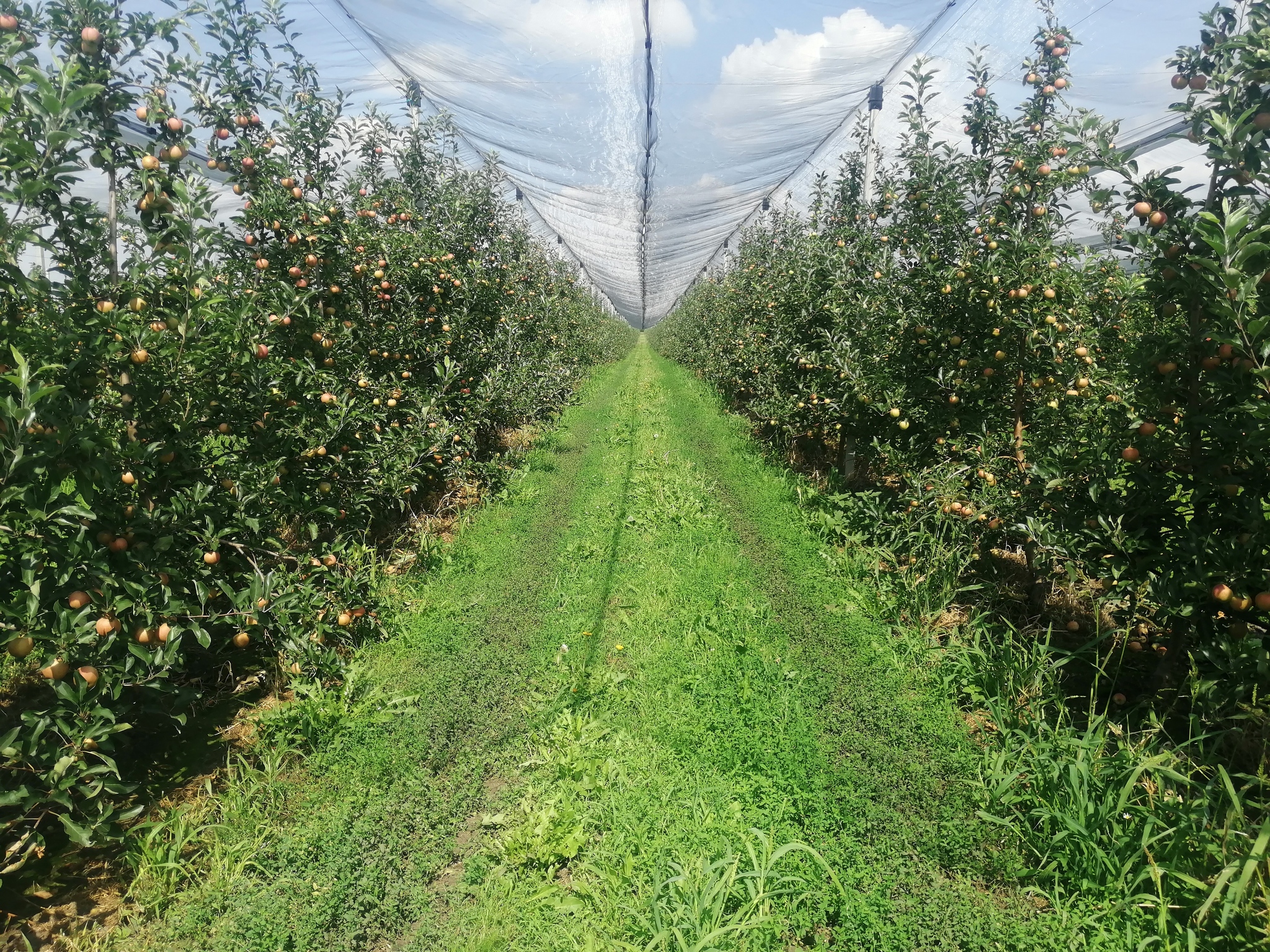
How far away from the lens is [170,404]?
110 inches

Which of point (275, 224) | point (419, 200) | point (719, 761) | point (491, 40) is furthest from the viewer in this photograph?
point (419, 200)

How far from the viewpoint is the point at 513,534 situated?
18.1ft

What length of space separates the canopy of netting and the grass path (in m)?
2.98

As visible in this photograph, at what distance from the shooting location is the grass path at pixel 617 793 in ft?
6.96

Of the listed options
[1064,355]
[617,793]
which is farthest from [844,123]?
[617,793]

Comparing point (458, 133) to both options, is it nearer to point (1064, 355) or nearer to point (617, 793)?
point (1064, 355)

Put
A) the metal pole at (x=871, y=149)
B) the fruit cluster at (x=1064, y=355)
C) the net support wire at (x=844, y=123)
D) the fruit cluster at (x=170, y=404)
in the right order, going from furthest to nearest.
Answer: the metal pole at (x=871, y=149), the net support wire at (x=844, y=123), the fruit cluster at (x=1064, y=355), the fruit cluster at (x=170, y=404)

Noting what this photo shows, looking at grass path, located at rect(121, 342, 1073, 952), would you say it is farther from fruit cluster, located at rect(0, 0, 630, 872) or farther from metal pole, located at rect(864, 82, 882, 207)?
metal pole, located at rect(864, 82, 882, 207)

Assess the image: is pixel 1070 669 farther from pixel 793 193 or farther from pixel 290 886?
pixel 793 193

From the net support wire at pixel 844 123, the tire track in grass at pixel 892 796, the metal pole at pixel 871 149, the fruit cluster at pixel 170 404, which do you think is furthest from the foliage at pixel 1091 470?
the fruit cluster at pixel 170 404

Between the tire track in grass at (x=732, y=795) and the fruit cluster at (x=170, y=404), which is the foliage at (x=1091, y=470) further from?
the fruit cluster at (x=170, y=404)

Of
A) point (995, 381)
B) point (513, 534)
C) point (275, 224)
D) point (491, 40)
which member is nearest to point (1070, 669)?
point (995, 381)

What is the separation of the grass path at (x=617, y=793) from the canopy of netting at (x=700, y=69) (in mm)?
2980

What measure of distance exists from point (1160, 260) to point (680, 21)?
4.45 m
